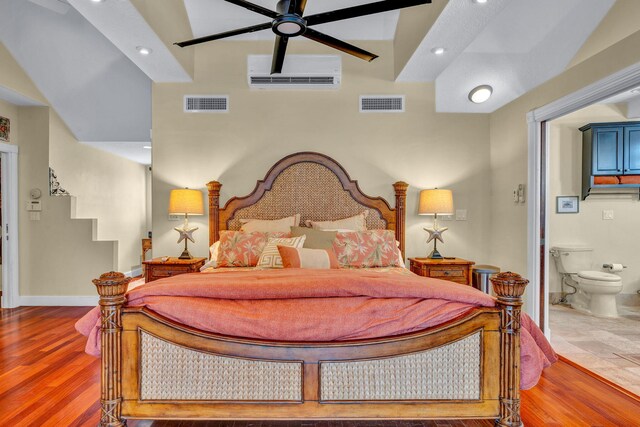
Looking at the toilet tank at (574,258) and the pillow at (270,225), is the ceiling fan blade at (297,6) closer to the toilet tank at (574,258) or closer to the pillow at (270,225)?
the pillow at (270,225)

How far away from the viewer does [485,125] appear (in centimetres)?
410

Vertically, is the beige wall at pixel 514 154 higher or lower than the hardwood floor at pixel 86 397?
higher

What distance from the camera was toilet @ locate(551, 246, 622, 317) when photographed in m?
3.92

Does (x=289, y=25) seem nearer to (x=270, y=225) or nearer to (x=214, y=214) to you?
(x=270, y=225)

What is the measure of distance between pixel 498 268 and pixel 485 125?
1610mm

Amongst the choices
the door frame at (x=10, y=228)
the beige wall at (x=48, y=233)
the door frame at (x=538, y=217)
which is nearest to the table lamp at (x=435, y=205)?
the door frame at (x=538, y=217)

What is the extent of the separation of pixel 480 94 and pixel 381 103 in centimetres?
104

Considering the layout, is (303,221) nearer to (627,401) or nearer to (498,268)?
(498,268)

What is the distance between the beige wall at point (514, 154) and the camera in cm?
282

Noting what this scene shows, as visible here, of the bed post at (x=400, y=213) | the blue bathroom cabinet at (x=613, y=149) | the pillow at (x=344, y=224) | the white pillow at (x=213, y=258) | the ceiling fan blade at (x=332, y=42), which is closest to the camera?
the ceiling fan blade at (x=332, y=42)

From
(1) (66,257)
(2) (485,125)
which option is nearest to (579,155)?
(2) (485,125)

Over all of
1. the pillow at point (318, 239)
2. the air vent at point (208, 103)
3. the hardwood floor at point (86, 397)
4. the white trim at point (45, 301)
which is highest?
the air vent at point (208, 103)

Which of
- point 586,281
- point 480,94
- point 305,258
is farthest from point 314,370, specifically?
point 586,281

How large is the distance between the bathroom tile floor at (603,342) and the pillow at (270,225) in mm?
2604
